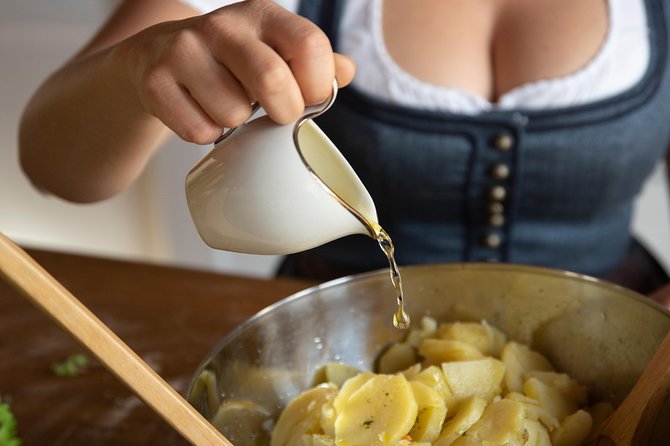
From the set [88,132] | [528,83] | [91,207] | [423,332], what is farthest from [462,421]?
[91,207]

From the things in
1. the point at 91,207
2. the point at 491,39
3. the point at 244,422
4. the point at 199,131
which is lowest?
the point at 91,207

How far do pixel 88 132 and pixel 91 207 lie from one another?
1.47m

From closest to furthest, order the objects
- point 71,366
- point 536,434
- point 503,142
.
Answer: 1. point 536,434
2. point 71,366
3. point 503,142

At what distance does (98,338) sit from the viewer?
39 centimetres

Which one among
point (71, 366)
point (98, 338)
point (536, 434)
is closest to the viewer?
point (98, 338)

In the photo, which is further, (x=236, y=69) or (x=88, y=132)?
(x=88, y=132)

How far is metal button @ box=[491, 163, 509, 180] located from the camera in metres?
0.91

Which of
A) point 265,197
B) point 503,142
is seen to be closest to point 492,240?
point 503,142

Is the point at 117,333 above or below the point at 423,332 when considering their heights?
below

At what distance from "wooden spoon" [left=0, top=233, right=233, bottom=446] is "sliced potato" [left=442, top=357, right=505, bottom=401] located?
190 millimetres

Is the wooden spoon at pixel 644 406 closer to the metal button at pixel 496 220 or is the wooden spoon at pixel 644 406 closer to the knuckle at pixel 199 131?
the knuckle at pixel 199 131

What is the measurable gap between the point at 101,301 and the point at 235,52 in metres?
0.57

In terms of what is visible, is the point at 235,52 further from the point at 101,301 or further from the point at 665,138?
the point at 665,138

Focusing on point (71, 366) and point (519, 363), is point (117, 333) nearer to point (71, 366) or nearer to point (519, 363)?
point (71, 366)
